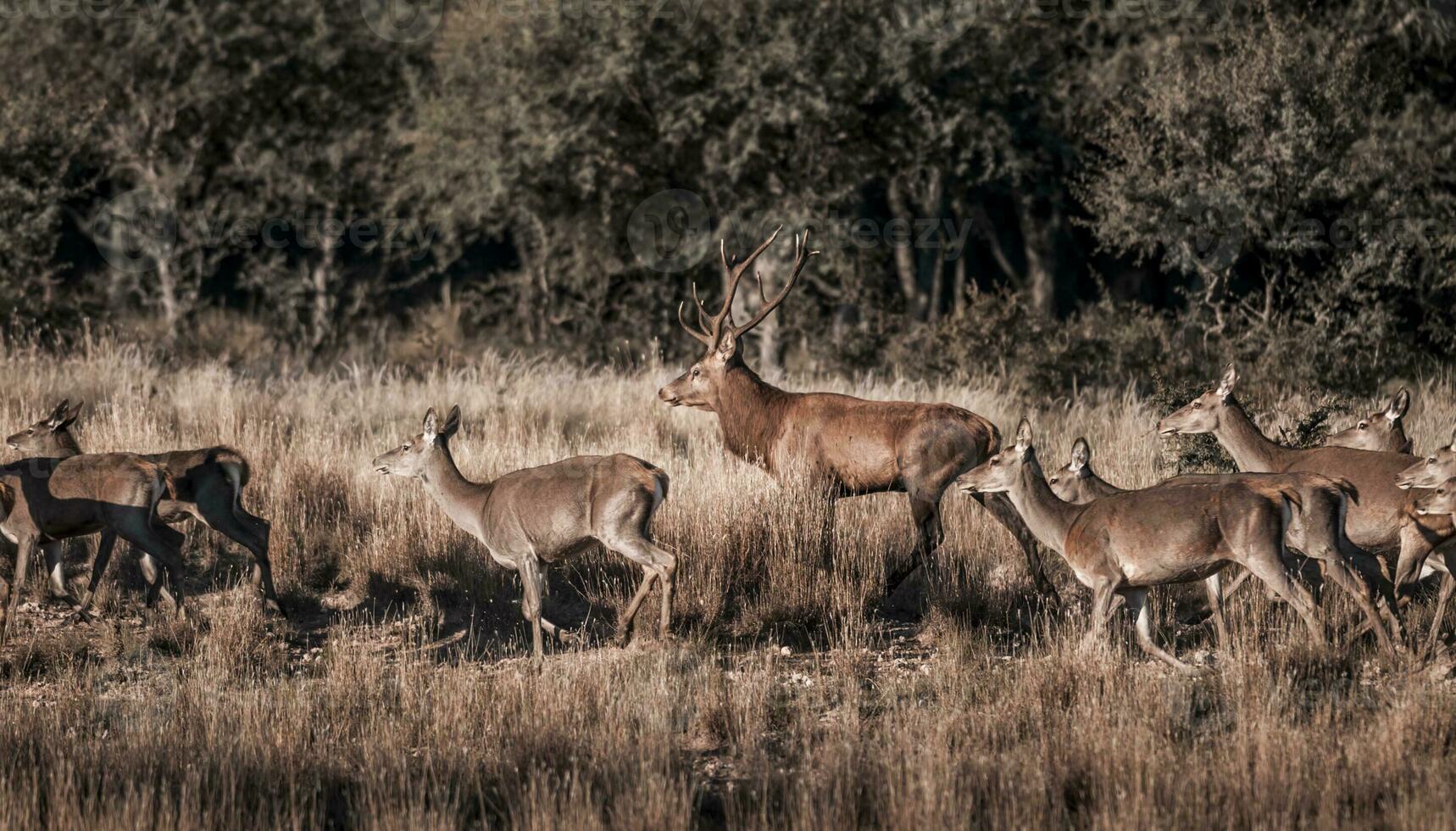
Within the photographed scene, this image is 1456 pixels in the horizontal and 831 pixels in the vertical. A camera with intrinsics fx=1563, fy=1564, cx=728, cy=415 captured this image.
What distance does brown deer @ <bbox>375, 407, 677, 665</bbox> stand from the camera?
891cm

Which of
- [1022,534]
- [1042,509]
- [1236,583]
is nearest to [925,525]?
[1022,534]

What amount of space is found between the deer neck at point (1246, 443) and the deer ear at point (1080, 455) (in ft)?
6.44

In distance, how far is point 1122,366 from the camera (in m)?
19.4

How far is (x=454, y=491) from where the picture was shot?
976 cm

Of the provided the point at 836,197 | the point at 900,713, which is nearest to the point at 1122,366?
the point at 836,197

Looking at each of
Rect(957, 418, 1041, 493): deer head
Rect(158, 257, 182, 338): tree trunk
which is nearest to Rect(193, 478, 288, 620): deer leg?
Rect(957, 418, 1041, 493): deer head

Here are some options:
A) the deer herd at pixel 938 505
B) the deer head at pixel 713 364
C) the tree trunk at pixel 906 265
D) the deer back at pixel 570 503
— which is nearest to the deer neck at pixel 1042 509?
the deer herd at pixel 938 505

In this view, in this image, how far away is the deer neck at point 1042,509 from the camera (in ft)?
29.5

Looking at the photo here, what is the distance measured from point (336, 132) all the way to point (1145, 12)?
14.4 metres

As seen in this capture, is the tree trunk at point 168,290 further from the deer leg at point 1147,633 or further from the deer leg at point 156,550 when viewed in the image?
the deer leg at point 1147,633

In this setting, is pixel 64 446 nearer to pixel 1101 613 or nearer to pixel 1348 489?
pixel 1101 613

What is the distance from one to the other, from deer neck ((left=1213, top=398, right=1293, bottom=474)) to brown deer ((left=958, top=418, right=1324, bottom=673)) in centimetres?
218

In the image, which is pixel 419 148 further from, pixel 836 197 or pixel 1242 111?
pixel 1242 111

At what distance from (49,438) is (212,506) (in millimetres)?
1531
